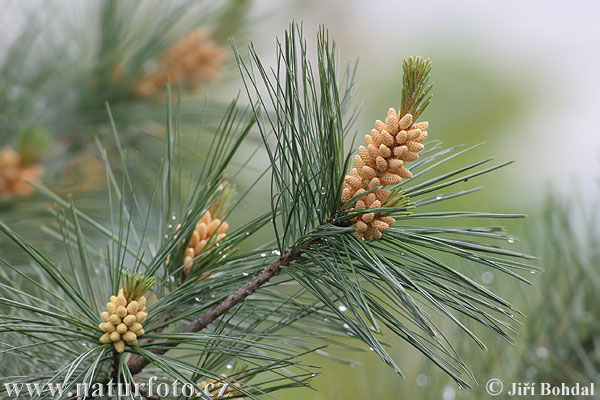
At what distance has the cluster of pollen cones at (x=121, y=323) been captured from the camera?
0.93ft

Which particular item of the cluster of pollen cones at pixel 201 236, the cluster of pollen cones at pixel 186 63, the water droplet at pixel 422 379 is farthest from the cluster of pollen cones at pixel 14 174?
the water droplet at pixel 422 379

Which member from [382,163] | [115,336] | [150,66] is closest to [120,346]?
[115,336]

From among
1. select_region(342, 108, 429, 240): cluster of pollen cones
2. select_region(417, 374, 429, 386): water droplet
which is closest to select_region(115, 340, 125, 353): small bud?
select_region(342, 108, 429, 240): cluster of pollen cones

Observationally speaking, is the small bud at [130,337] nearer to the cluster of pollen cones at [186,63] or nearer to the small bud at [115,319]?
the small bud at [115,319]

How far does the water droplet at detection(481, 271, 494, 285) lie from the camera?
1.66 feet

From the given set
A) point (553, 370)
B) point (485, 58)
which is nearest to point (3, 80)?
point (553, 370)

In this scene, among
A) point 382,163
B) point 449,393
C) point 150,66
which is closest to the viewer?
point 382,163

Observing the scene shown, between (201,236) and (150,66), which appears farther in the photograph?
(150,66)

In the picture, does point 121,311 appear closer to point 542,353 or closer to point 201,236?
point 201,236

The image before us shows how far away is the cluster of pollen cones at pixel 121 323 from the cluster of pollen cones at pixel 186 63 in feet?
1.31

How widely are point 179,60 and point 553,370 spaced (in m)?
0.47

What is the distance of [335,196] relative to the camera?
0.94 ft

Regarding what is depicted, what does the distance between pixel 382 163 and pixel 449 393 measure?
11.0 inches

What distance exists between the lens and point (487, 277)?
514mm
